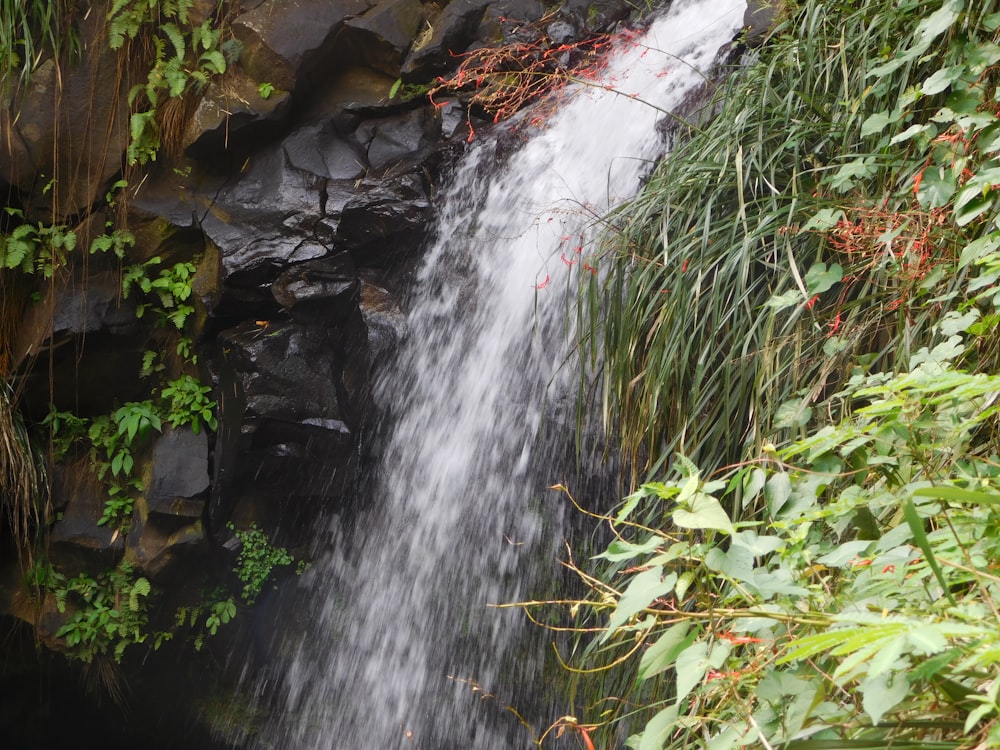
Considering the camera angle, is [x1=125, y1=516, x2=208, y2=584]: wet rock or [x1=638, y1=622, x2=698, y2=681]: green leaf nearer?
[x1=638, y1=622, x2=698, y2=681]: green leaf

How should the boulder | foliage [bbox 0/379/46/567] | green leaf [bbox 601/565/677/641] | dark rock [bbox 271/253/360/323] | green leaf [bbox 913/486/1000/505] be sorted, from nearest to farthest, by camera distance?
green leaf [bbox 913/486/1000/505]
green leaf [bbox 601/565/677/641]
foliage [bbox 0/379/46/567]
dark rock [bbox 271/253/360/323]
the boulder

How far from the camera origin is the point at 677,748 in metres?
1.51

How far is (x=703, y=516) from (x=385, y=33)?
4.23m

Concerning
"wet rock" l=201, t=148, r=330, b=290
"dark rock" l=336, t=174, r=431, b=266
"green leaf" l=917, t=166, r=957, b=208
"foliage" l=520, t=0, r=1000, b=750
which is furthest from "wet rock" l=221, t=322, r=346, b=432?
"green leaf" l=917, t=166, r=957, b=208

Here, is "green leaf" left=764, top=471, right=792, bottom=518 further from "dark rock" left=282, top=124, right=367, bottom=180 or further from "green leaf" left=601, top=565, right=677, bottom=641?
"dark rock" left=282, top=124, right=367, bottom=180

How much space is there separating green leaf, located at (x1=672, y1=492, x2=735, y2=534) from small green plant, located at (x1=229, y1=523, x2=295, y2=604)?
→ 376 cm

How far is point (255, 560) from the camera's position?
14.7 feet

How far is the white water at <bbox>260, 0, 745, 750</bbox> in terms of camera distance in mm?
3535

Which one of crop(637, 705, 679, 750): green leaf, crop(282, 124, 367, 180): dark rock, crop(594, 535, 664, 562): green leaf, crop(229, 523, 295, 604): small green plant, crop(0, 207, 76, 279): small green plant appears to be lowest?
crop(229, 523, 295, 604): small green plant

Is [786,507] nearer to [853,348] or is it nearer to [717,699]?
[717,699]

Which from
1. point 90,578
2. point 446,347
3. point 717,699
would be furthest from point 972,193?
point 90,578

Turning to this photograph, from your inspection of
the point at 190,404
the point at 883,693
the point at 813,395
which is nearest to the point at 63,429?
the point at 190,404

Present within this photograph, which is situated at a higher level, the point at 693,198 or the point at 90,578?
the point at 693,198

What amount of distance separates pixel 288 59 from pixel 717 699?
160 inches
